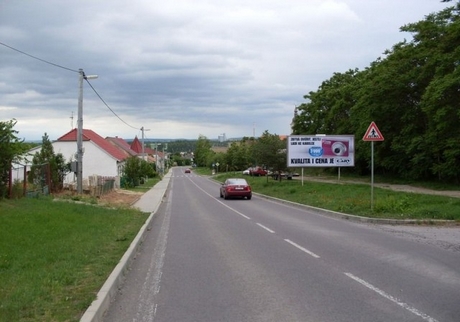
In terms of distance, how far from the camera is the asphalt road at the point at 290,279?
6.05m

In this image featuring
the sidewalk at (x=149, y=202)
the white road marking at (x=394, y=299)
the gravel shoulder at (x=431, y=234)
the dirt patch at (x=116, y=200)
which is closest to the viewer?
the white road marking at (x=394, y=299)

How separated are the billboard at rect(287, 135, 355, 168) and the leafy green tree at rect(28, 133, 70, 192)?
15534mm

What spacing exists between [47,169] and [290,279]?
21.2 meters

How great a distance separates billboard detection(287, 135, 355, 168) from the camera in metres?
34.7

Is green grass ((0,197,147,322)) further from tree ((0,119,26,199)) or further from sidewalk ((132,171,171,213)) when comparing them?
sidewalk ((132,171,171,213))

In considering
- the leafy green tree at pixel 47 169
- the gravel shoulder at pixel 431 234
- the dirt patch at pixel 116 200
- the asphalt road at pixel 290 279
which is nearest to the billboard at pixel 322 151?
the dirt patch at pixel 116 200

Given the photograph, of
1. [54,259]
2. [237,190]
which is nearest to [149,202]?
[237,190]

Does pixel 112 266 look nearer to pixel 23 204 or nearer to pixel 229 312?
pixel 229 312

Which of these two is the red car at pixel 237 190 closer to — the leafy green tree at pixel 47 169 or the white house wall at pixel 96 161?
the leafy green tree at pixel 47 169

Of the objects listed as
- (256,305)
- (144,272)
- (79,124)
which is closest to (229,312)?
(256,305)

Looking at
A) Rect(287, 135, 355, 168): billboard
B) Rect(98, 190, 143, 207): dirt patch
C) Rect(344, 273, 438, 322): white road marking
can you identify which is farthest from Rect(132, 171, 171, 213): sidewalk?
Rect(344, 273, 438, 322): white road marking

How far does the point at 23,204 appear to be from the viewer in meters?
17.4

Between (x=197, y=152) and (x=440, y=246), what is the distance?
18451 centimetres

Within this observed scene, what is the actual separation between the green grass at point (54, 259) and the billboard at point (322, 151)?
2151 centimetres
